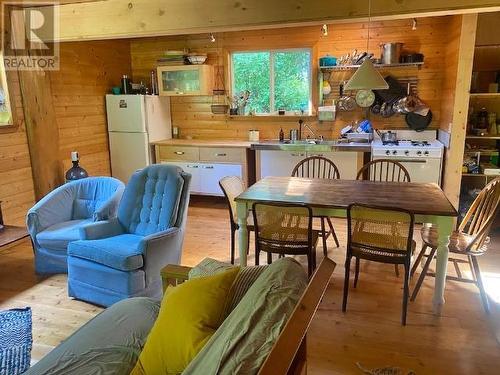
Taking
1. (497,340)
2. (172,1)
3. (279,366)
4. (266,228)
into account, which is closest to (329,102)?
(172,1)

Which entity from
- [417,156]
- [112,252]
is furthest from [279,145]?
[112,252]

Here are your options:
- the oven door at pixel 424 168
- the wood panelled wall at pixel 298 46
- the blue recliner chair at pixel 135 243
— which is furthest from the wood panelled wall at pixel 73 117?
the oven door at pixel 424 168

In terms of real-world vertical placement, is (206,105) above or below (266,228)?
above

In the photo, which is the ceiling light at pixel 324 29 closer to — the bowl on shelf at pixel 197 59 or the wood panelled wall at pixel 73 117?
the bowl on shelf at pixel 197 59

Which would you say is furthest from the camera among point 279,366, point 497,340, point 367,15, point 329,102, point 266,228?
point 329,102

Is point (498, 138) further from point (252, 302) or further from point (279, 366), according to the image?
point (279, 366)

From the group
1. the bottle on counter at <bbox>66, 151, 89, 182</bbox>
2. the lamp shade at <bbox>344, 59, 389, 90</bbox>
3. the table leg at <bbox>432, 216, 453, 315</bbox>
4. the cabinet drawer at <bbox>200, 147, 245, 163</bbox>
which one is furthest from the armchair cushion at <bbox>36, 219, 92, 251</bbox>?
the table leg at <bbox>432, 216, 453, 315</bbox>

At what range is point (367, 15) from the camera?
2965mm

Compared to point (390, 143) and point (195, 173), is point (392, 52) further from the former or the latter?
point (195, 173)

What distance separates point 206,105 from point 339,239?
2.90 meters

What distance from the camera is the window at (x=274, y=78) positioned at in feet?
17.2

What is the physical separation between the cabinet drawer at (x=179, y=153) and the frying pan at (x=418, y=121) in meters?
2.78

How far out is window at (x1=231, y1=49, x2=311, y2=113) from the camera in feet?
17.2

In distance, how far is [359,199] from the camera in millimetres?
2770
